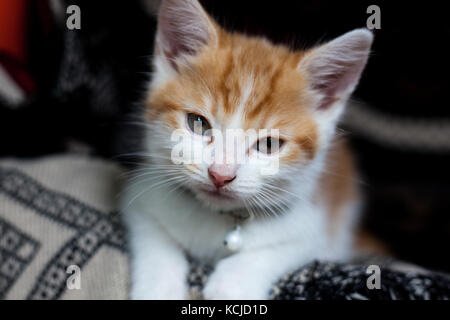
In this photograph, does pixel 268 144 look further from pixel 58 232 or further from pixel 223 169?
pixel 58 232

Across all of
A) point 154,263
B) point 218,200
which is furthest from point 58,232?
point 218,200

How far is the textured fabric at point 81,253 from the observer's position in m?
0.97

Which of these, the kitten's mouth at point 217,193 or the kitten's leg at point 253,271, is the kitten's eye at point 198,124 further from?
the kitten's leg at point 253,271

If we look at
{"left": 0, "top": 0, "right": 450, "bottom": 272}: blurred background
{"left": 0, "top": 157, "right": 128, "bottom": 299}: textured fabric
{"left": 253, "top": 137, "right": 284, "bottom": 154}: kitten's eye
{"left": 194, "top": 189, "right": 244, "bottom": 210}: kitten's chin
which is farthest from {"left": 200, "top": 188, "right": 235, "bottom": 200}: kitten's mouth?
{"left": 0, "top": 0, "right": 450, "bottom": 272}: blurred background

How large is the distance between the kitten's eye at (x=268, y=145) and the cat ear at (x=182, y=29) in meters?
0.30

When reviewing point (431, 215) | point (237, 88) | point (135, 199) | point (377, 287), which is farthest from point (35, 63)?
point (431, 215)

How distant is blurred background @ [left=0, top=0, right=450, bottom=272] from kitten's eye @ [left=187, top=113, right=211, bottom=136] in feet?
1.17

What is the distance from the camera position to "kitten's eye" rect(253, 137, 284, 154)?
97cm

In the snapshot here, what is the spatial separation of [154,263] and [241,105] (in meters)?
0.43

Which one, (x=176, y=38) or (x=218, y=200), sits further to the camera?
(x=176, y=38)

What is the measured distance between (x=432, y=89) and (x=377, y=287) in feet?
3.13

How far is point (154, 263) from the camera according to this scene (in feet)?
3.33

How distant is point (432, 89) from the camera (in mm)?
1589

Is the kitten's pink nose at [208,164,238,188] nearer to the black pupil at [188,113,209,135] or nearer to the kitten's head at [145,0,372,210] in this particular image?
the kitten's head at [145,0,372,210]
